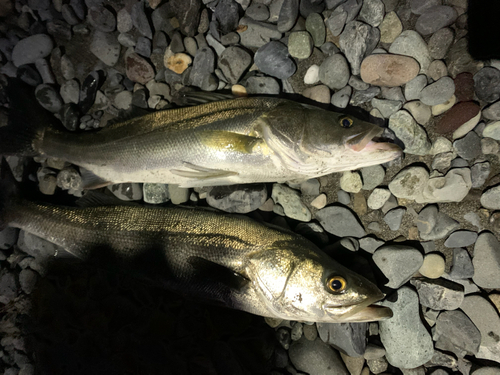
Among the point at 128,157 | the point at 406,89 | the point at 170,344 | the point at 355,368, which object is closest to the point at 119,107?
the point at 128,157

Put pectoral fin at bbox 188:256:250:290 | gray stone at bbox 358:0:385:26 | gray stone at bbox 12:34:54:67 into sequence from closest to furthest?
pectoral fin at bbox 188:256:250:290
gray stone at bbox 358:0:385:26
gray stone at bbox 12:34:54:67

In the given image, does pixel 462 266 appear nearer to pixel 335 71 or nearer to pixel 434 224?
pixel 434 224

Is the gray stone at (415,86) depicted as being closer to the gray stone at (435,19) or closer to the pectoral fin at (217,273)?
the gray stone at (435,19)

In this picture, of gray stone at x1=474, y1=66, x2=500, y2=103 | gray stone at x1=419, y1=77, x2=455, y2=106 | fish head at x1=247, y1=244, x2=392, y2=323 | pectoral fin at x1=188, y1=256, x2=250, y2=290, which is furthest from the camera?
gray stone at x1=419, y1=77, x2=455, y2=106

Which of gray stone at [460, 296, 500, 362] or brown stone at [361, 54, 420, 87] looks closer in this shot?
gray stone at [460, 296, 500, 362]

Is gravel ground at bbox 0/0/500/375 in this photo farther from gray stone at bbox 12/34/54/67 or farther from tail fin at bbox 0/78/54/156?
tail fin at bbox 0/78/54/156

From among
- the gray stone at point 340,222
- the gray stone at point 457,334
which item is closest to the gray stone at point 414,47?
the gray stone at point 340,222

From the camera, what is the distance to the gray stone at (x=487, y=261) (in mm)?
2941

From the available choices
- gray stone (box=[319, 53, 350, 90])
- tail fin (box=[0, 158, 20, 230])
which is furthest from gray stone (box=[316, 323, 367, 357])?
tail fin (box=[0, 158, 20, 230])

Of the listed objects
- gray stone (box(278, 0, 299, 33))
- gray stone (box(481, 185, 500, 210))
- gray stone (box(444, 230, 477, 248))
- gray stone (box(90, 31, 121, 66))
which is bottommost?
gray stone (box(444, 230, 477, 248))

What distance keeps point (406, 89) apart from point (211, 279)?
3022 millimetres

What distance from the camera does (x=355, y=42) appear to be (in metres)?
3.11

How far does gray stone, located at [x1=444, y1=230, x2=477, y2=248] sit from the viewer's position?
120 inches

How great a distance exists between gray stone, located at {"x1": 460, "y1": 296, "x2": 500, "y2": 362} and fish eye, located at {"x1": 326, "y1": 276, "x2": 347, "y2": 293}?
169cm
